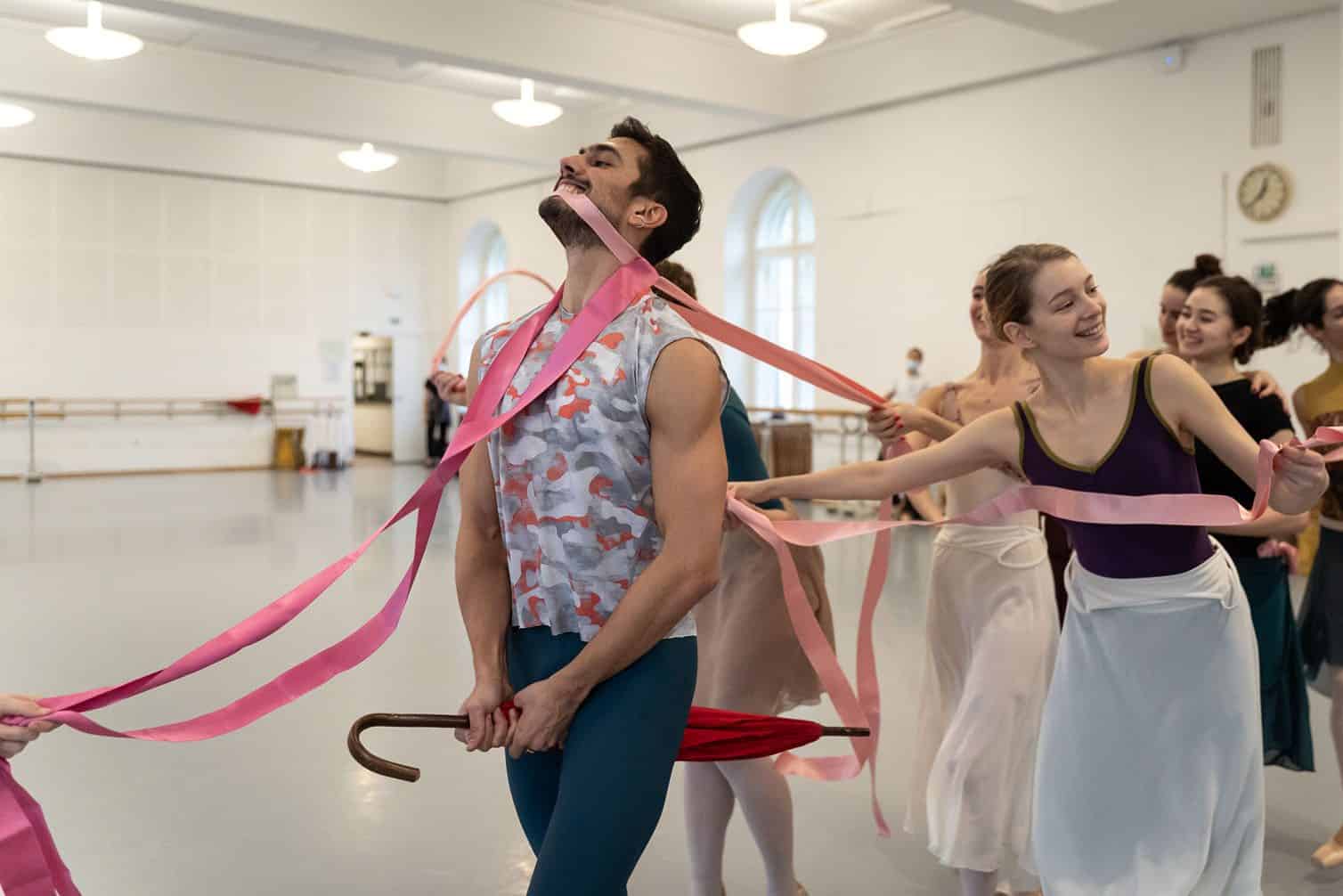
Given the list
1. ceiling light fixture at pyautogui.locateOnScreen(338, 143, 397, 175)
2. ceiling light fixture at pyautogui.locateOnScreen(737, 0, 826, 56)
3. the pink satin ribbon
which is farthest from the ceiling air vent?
ceiling light fixture at pyautogui.locateOnScreen(338, 143, 397, 175)

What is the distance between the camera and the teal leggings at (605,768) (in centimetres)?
169

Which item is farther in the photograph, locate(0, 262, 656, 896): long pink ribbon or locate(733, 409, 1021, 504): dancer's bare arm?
locate(733, 409, 1021, 504): dancer's bare arm

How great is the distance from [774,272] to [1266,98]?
249 inches

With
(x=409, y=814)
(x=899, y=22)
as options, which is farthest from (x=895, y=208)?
(x=409, y=814)

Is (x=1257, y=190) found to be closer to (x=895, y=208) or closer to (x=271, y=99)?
(x=895, y=208)

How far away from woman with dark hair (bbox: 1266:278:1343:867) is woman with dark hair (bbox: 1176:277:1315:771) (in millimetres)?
131

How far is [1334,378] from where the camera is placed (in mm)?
3873

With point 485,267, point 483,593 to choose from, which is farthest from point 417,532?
point 485,267

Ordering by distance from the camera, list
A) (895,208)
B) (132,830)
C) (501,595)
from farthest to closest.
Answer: (895,208) → (132,830) → (501,595)

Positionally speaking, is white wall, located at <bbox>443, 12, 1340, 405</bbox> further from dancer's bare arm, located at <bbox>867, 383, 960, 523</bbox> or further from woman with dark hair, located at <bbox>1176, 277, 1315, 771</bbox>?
dancer's bare arm, located at <bbox>867, 383, 960, 523</bbox>

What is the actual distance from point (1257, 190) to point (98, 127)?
1427cm

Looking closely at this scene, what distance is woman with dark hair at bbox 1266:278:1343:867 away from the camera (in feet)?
12.1

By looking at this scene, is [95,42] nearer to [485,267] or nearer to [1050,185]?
[1050,185]

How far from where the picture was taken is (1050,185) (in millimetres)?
11227
